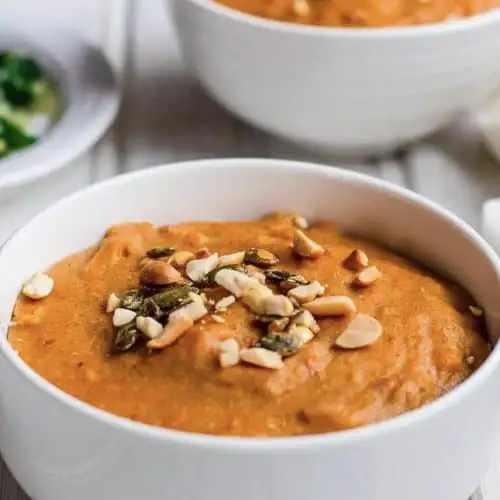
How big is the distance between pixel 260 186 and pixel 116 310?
1.07ft

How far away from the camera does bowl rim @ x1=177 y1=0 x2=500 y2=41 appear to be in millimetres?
1562

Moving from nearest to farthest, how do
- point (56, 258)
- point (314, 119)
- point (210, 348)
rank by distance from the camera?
1. point (210, 348)
2. point (56, 258)
3. point (314, 119)

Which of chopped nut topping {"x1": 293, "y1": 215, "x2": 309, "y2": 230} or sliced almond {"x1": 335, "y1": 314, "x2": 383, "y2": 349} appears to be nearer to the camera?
sliced almond {"x1": 335, "y1": 314, "x2": 383, "y2": 349}

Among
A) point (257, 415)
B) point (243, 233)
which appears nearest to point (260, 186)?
point (243, 233)

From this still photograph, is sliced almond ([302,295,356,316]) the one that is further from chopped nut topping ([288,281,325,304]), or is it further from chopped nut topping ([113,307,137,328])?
chopped nut topping ([113,307,137,328])

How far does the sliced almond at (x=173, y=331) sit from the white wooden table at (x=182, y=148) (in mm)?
604

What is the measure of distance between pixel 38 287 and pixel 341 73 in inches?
24.8

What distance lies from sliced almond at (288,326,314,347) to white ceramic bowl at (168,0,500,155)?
631mm

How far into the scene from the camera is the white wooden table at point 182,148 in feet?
5.66

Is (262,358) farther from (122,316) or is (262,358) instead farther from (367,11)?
(367,11)

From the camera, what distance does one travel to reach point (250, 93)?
1.69 meters

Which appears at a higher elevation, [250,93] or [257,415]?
[257,415]

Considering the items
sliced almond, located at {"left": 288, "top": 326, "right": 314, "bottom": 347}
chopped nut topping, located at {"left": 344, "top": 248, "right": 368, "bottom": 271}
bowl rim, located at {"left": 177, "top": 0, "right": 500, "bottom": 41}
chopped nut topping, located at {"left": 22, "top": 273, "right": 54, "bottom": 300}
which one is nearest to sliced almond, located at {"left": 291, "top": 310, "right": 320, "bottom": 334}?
sliced almond, located at {"left": 288, "top": 326, "right": 314, "bottom": 347}

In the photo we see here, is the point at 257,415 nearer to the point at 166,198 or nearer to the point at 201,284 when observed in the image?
the point at 201,284
